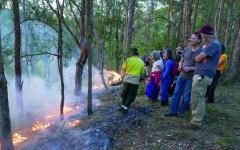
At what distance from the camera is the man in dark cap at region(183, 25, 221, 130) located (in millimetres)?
4367

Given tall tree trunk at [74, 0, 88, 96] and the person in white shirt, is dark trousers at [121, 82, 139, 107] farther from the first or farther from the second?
tall tree trunk at [74, 0, 88, 96]

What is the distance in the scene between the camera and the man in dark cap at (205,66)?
4.37m

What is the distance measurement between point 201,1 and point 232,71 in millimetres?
12305

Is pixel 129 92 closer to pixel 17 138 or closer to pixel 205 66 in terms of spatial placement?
pixel 205 66

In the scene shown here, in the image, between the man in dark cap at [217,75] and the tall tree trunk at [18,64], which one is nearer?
the man in dark cap at [217,75]

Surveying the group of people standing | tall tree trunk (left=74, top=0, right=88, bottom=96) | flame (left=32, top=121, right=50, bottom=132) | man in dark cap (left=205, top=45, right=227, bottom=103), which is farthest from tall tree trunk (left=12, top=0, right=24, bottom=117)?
man in dark cap (left=205, top=45, right=227, bottom=103)

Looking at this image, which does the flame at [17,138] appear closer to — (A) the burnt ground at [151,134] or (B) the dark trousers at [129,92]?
(A) the burnt ground at [151,134]

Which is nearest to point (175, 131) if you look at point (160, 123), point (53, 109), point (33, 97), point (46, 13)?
point (160, 123)

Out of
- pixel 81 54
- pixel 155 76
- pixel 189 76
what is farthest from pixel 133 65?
pixel 81 54

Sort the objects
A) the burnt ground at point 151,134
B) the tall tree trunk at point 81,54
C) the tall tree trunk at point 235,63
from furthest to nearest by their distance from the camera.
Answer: the tall tree trunk at point 81,54, the tall tree trunk at point 235,63, the burnt ground at point 151,134

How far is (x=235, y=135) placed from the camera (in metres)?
4.61

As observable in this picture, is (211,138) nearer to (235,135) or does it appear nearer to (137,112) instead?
(235,135)

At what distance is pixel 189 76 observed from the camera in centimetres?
526

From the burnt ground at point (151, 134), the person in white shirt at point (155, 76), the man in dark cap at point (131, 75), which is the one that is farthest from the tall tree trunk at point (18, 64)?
the person in white shirt at point (155, 76)
